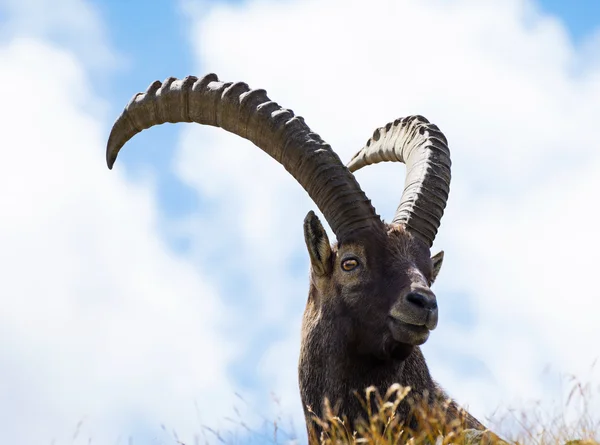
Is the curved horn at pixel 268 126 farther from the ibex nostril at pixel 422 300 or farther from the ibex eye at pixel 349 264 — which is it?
the ibex nostril at pixel 422 300

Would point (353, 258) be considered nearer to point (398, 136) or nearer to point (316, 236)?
point (316, 236)

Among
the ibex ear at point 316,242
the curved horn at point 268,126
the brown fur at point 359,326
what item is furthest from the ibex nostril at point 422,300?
the ibex ear at point 316,242

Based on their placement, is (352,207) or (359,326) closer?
(359,326)

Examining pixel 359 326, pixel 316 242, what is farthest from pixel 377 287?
pixel 316 242

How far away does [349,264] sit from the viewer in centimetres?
846

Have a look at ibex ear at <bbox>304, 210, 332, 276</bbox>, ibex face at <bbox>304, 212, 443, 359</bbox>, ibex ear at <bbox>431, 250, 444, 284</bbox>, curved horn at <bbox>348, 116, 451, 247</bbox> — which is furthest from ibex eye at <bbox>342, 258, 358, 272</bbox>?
ibex ear at <bbox>431, 250, 444, 284</bbox>

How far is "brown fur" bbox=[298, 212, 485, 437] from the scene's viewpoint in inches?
318

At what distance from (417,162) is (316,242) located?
6.54 feet

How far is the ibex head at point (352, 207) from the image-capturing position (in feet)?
26.3

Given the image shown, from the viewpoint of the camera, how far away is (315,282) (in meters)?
8.85

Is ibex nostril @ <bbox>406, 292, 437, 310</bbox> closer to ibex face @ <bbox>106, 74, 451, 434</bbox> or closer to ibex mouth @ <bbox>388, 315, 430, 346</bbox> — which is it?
ibex face @ <bbox>106, 74, 451, 434</bbox>

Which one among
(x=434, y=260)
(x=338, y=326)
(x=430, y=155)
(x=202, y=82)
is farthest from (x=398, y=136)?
(x=338, y=326)

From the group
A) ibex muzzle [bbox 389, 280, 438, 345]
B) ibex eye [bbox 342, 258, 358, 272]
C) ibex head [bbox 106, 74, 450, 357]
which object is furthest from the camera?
ibex eye [bbox 342, 258, 358, 272]

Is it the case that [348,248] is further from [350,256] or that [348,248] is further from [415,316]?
[415,316]
